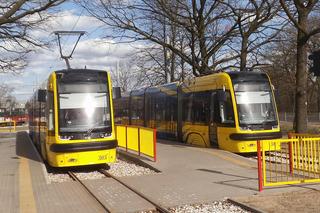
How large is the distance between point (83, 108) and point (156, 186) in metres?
4.31

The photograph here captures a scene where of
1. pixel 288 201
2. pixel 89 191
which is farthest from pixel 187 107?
pixel 288 201

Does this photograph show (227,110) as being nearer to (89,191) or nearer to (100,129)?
(100,129)

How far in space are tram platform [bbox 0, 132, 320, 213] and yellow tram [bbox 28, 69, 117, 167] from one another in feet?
3.10

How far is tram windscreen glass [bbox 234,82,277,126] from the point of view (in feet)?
54.2

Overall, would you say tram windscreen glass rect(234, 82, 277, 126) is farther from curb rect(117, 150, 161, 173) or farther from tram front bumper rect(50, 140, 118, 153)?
tram front bumper rect(50, 140, 118, 153)

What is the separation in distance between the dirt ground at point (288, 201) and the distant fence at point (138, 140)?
614 cm

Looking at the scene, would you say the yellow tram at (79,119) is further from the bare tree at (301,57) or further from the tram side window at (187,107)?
the bare tree at (301,57)

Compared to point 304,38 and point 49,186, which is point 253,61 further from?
point 49,186

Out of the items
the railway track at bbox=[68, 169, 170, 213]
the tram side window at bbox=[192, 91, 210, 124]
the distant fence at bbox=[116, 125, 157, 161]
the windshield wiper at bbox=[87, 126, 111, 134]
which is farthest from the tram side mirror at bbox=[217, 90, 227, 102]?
the railway track at bbox=[68, 169, 170, 213]

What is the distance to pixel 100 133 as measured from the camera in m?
14.3

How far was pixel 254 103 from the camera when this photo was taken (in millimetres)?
16797

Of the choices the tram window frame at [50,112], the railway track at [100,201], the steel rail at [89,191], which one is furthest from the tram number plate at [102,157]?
the tram window frame at [50,112]

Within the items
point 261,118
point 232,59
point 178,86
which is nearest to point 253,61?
point 232,59

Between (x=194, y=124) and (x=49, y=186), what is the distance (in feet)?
30.1
